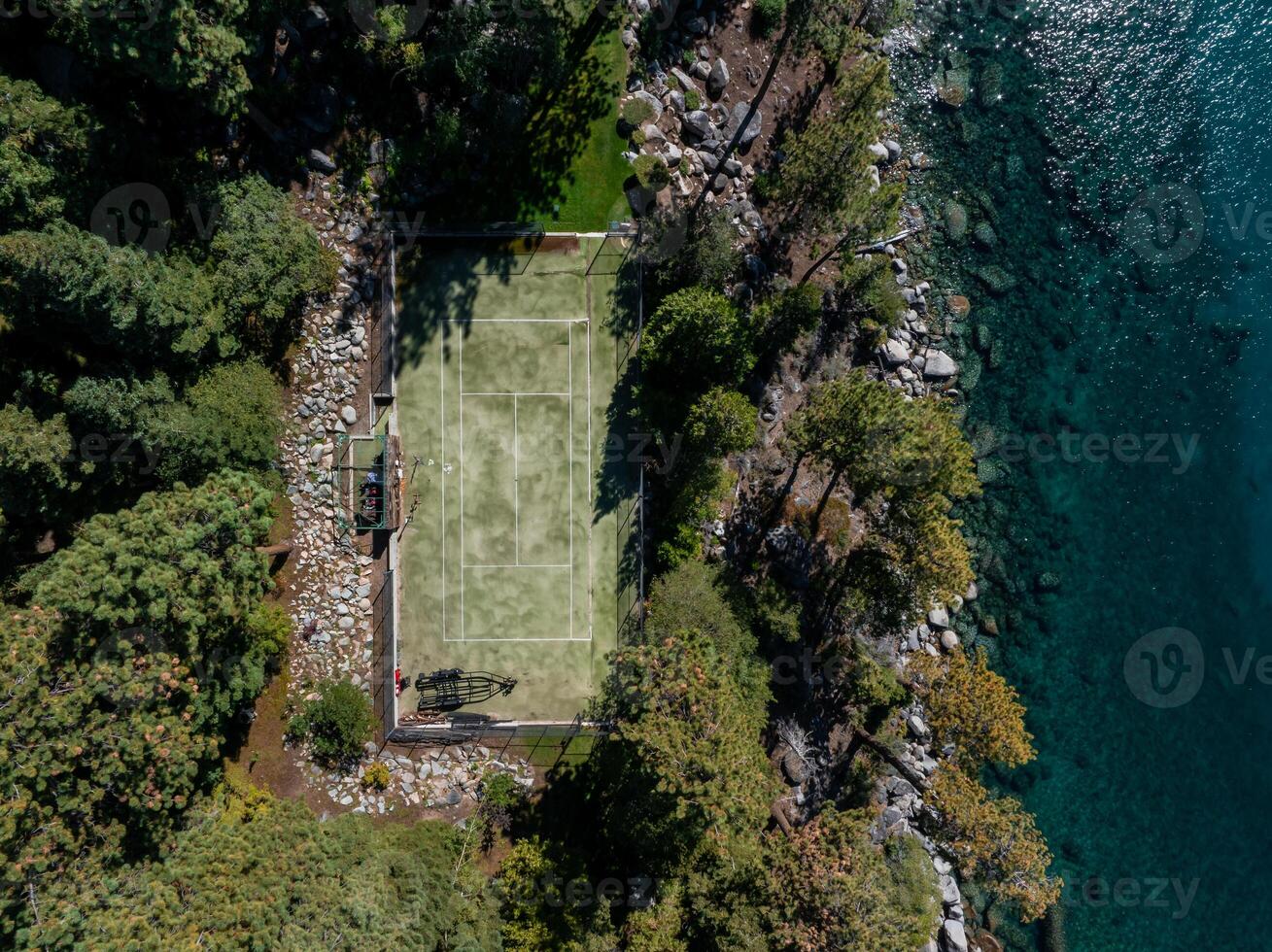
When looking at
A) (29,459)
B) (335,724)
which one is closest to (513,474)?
(335,724)

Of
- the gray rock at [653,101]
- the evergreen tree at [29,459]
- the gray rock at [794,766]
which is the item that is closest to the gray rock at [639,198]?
the gray rock at [653,101]

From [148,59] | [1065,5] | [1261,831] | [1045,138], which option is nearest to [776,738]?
[1261,831]

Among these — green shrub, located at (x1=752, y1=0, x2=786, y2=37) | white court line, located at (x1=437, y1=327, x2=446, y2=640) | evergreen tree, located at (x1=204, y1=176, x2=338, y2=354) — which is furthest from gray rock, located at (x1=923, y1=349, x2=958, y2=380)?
evergreen tree, located at (x1=204, y1=176, x2=338, y2=354)

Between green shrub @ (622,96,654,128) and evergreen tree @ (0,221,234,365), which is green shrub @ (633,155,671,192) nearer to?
green shrub @ (622,96,654,128)

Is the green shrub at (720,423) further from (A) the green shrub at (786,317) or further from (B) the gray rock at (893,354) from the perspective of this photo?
(B) the gray rock at (893,354)

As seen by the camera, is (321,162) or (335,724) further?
(321,162)

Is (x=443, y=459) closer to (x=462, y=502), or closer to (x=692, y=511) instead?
(x=462, y=502)
